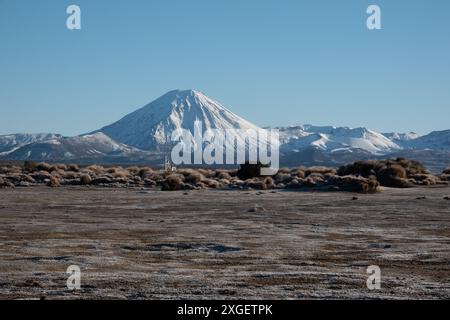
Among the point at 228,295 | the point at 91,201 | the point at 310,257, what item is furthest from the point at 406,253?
the point at 91,201

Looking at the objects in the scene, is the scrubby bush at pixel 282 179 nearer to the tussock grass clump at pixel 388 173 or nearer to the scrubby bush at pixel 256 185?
the scrubby bush at pixel 256 185

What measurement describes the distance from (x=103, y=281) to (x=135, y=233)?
28.4 ft

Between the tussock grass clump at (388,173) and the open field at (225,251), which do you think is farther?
the tussock grass clump at (388,173)

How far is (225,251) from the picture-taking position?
17.5 meters

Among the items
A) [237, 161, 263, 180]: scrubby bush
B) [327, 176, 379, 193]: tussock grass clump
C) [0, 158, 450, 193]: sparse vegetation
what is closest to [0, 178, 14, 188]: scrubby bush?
[0, 158, 450, 193]: sparse vegetation

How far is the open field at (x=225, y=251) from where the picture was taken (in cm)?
1241

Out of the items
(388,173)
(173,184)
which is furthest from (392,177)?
(173,184)

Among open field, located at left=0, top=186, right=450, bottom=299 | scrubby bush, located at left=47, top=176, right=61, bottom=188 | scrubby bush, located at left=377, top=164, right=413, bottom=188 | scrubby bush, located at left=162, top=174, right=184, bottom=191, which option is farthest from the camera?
scrubby bush, located at left=47, top=176, right=61, bottom=188

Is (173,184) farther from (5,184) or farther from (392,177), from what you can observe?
(392,177)

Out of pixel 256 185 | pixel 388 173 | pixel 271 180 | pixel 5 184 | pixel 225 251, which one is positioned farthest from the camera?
pixel 388 173

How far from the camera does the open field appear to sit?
40.7ft

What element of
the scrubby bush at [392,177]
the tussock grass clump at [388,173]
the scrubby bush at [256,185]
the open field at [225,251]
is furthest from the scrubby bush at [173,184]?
the open field at [225,251]

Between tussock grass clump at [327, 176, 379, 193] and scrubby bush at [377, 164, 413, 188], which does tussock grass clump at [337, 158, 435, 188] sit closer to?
scrubby bush at [377, 164, 413, 188]
